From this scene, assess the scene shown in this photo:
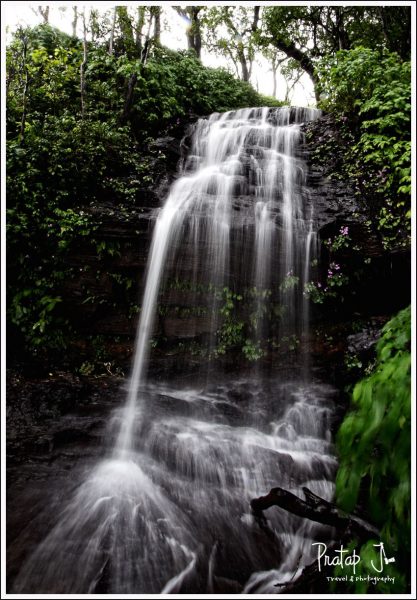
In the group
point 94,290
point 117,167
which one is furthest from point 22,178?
point 94,290

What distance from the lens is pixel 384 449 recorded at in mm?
1603

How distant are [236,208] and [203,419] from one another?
345 cm

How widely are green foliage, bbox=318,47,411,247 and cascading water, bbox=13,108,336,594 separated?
110 cm

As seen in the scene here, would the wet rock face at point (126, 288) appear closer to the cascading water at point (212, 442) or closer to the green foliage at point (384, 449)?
the cascading water at point (212, 442)

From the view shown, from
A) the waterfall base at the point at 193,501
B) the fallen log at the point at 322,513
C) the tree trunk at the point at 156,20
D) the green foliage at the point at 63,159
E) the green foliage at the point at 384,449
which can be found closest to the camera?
the green foliage at the point at 384,449

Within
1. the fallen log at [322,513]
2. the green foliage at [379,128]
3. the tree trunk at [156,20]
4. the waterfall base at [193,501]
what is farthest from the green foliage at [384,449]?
the tree trunk at [156,20]

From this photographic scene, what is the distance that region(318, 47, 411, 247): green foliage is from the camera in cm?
522

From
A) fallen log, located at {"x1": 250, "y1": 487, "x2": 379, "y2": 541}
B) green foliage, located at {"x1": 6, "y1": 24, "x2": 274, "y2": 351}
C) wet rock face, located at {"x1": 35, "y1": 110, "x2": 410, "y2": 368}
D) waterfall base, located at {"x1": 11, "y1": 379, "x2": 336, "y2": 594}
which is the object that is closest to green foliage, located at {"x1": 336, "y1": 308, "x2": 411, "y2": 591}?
fallen log, located at {"x1": 250, "y1": 487, "x2": 379, "y2": 541}

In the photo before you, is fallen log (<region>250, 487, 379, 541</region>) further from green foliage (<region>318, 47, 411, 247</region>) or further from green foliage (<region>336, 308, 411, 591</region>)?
green foliage (<region>318, 47, 411, 247</region>)

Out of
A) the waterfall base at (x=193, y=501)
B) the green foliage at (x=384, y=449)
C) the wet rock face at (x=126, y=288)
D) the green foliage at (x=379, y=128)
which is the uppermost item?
the green foliage at (x=379, y=128)

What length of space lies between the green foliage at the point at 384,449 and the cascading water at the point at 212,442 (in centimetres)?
187

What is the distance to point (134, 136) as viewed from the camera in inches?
304

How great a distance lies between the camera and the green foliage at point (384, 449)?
1499 millimetres

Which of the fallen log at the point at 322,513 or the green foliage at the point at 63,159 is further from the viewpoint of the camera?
the green foliage at the point at 63,159
